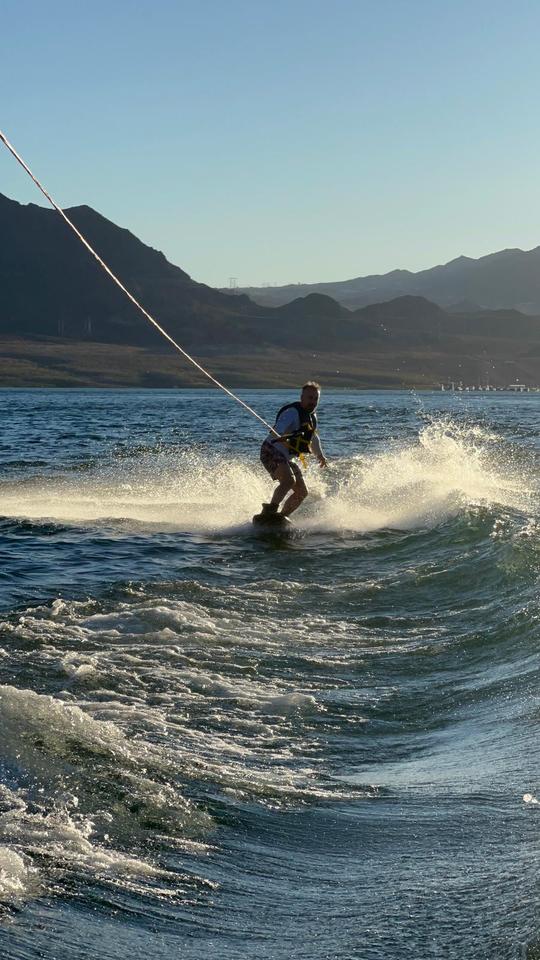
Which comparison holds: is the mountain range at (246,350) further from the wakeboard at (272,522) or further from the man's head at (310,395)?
the man's head at (310,395)

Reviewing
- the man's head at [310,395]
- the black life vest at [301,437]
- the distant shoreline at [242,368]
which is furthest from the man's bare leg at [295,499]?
the distant shoreline at [242,368]

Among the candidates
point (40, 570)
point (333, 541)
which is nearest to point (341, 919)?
point (40, 570)

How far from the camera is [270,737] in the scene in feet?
23.8

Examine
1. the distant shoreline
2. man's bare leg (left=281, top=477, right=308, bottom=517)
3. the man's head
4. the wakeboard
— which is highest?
the distant shoreline

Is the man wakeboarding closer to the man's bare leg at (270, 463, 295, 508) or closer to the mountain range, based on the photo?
the man's bare leg at (270, 463, 295, 508)

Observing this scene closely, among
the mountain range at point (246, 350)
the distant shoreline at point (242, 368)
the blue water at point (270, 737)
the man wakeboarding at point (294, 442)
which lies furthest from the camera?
the mountain range at point (246, 350)

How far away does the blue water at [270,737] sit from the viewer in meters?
4.53

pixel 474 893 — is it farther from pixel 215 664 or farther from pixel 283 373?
pixel 283 373

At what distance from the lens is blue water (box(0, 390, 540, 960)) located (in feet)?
14.9

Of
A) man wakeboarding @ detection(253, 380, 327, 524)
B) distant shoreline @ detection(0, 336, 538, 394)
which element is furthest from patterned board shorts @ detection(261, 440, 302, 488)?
distant shoreline @ detection(0, 336, 538, 394)

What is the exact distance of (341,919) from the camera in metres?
4.57

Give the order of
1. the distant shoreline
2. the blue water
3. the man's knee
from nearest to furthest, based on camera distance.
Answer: the blue water, the man's knee, the distant shoreline

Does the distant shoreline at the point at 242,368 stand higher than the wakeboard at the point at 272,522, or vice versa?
the distant shoreline at the point at 242,368

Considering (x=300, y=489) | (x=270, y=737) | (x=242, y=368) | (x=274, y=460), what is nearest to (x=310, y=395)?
(x=274, y=460)
